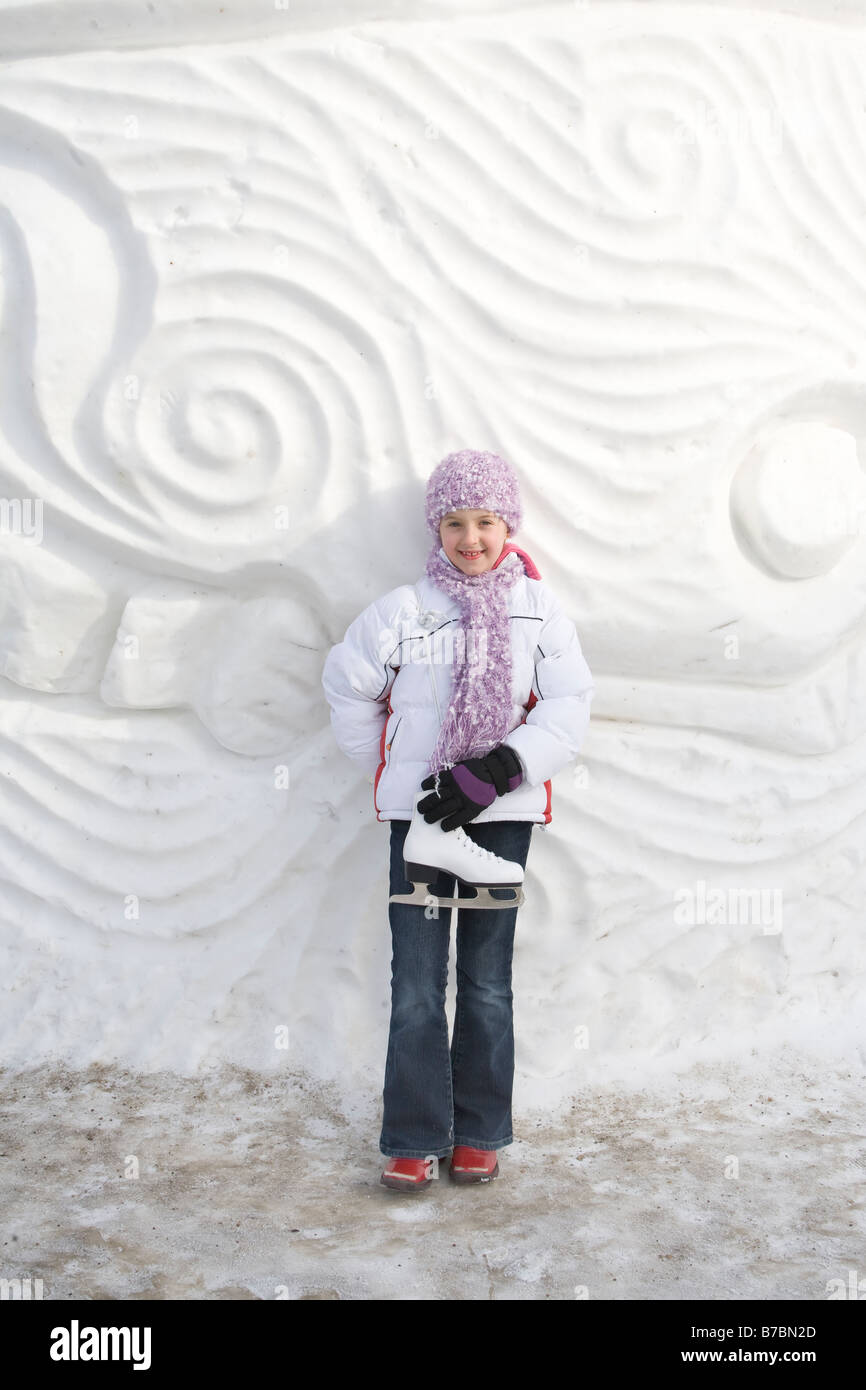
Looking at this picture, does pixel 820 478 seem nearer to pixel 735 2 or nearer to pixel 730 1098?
pixel 735 2

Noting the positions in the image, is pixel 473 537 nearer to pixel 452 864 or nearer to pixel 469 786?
pixel 469 786

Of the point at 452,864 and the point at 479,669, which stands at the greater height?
the point at 479,669

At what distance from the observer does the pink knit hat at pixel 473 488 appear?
274cm

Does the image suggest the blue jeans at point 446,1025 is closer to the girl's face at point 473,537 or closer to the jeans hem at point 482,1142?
the jeans hem at point 482,1142

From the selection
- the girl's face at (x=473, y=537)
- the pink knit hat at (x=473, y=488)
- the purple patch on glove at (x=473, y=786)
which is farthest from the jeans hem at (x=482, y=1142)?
the pink knit hat at (x=473, y=488)

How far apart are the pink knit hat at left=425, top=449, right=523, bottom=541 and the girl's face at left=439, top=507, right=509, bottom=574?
0.02 meters

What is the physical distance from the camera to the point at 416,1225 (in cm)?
249

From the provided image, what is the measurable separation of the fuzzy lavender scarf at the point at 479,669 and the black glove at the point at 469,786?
4cm

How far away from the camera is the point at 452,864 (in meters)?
2.64

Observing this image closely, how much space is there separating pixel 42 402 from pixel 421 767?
1283 mm

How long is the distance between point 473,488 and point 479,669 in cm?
40

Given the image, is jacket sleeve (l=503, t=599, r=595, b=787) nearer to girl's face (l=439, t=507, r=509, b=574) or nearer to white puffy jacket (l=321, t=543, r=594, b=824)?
white puffy jacket (l=321, t=543, r=594, b=824)

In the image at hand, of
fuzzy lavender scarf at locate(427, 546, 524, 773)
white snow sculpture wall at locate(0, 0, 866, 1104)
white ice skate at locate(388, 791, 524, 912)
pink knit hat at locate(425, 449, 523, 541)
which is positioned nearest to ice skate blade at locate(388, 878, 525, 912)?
white ice skate at locate(388, 791, 524, 912)

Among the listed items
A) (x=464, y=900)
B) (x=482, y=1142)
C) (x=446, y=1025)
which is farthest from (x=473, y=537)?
(x=482, y=1142)
